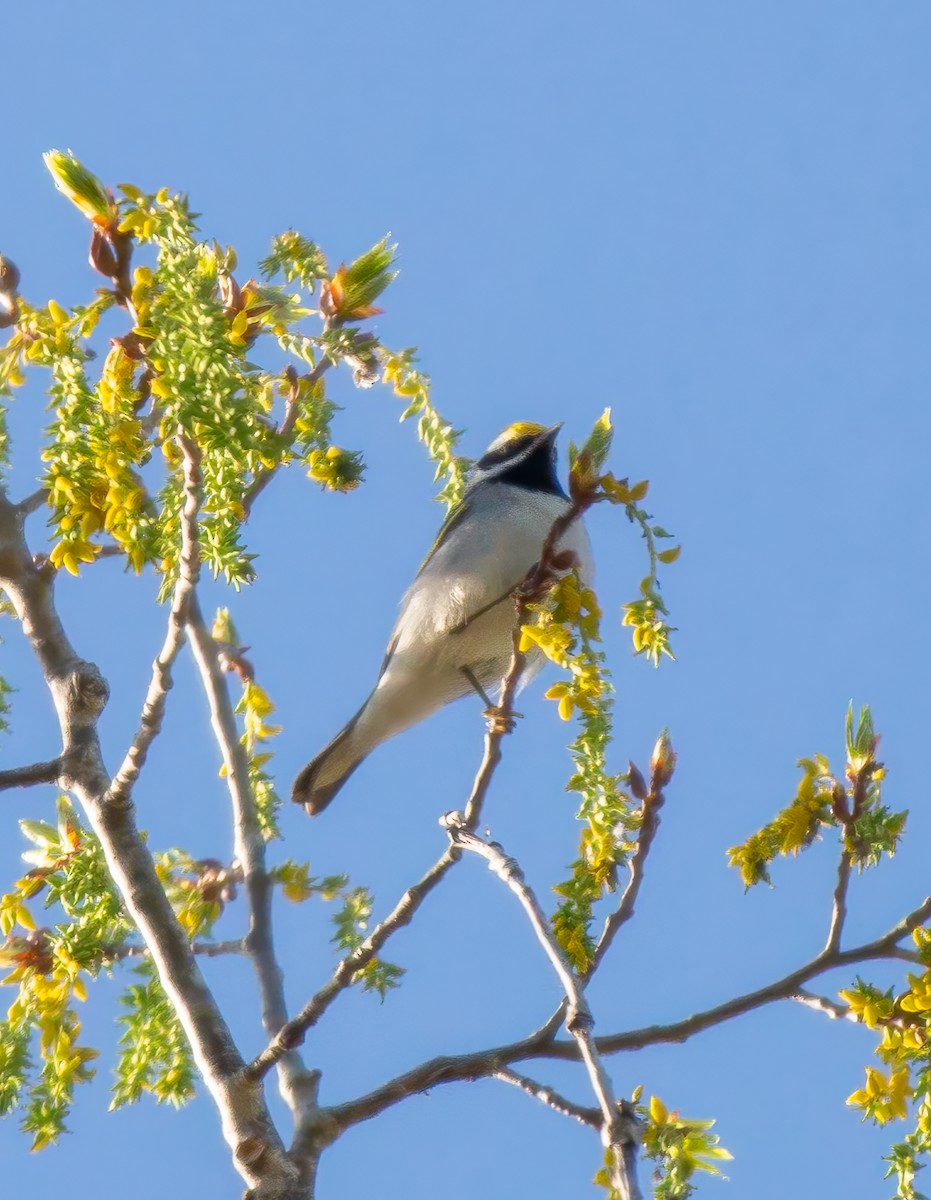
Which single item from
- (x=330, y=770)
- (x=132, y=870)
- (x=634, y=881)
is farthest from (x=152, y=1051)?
(x=330, y=770)

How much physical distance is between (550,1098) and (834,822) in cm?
96

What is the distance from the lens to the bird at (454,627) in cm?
597

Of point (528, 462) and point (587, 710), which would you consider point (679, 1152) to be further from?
point (528, 462)

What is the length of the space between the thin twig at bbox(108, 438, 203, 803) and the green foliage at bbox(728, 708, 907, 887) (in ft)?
4.70

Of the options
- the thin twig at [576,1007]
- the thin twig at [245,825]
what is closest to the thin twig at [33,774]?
the thin twig at [245,825]

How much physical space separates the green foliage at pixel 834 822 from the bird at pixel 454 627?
2.38 m

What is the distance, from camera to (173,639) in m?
3.34

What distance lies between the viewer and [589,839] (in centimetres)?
337

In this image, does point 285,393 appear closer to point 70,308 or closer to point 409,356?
point 409,356

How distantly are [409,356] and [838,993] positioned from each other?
1.98 metres

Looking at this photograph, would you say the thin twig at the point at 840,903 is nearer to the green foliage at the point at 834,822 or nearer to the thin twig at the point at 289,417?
the green foliage at the point at 834,822

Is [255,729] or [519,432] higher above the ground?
[519,432]

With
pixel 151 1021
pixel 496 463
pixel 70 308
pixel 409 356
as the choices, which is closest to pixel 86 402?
pixel 70 308

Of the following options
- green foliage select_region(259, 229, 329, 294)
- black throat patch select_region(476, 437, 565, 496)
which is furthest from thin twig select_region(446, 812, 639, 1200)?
black throat patch select_region(476, 437, 565, 496)
